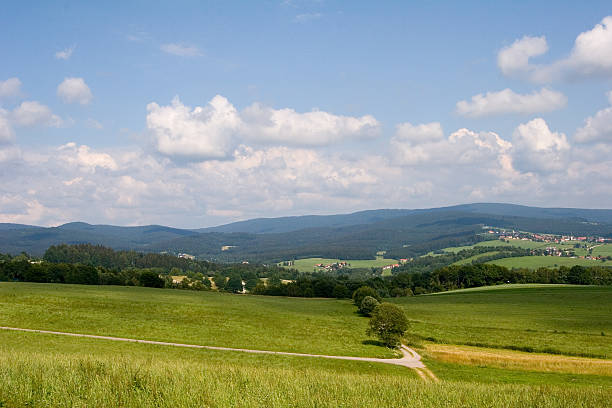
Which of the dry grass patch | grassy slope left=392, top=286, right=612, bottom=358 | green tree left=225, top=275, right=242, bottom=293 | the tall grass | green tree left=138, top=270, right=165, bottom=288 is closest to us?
the tall grass

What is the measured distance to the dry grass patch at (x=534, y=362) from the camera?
42.1m

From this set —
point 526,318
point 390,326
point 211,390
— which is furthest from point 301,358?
point 526,318

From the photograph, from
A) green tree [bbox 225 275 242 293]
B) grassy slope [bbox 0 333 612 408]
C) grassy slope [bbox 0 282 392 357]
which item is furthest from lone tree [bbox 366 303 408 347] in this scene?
green tree [bbox 225 275 242 293]

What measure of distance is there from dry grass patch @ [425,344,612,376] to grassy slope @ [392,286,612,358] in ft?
16.9

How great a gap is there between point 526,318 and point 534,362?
3958cm

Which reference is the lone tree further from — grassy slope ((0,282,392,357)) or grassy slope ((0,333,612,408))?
grassy slope ((0,333,612,408))

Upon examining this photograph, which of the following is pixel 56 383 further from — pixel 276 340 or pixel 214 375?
pixel 276 340

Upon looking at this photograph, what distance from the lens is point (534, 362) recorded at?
148ft

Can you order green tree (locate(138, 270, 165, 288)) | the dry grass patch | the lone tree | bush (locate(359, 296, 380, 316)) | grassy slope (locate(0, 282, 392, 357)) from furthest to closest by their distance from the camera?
1. green tree (locate(138, 270, 165, 288))
2. bush (locate(359, 296, 380, 316))
3. the lone tree
4. grassy slope (locate(0, 282, 392, 357))
5. the dry grass patch

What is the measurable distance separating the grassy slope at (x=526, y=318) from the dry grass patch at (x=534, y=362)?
5146 millimetres

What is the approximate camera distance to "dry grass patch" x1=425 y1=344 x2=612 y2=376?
138 ft

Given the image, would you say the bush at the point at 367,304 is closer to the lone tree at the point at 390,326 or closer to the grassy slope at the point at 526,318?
the grassy slope at the point at 526,318

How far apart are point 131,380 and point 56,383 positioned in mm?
2410

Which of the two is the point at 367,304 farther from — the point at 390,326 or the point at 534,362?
the point at 534,362
